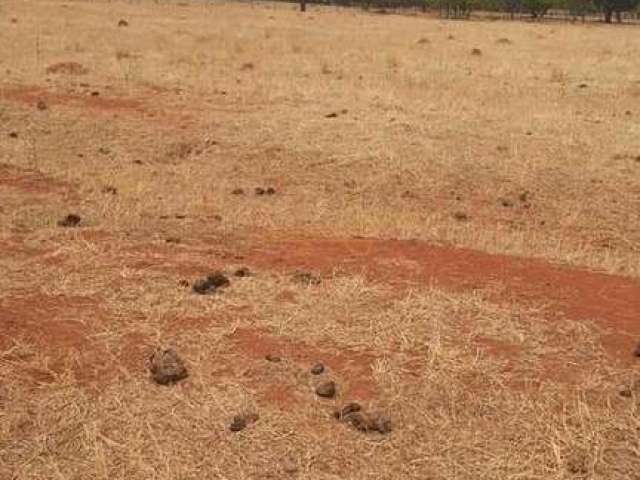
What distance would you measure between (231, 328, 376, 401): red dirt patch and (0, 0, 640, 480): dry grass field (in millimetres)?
14

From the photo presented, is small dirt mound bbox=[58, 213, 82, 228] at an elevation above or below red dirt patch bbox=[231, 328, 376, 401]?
above

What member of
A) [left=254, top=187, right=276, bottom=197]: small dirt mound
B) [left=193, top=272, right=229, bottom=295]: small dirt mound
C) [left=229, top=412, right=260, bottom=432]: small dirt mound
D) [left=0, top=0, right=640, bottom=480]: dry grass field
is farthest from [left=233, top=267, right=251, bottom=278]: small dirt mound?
[left=254, top=187, right=276, bottom=197]: small dirt mound

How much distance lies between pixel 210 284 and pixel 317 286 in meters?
0.71

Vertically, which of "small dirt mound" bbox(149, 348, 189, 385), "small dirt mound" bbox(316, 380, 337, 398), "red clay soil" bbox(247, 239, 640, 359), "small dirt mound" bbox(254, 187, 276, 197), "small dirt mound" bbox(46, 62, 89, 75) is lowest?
"small dirt mound" bbox(316, 380, 337, 398)

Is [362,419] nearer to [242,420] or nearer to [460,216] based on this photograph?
[242,420]

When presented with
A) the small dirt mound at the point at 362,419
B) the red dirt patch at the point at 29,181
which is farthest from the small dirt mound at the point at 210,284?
the red dirt patch at the point at 29,181

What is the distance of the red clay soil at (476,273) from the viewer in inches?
214

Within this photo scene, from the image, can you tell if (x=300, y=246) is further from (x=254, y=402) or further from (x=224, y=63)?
(x=224, y=63)

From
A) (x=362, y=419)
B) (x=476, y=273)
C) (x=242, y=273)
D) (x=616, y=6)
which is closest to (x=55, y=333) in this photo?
(x=242, y=273)

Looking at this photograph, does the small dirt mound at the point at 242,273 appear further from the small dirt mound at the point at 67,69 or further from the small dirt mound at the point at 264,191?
the small dirt mound at the point at 67,69

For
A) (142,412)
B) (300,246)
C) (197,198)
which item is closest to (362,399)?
(142,412)

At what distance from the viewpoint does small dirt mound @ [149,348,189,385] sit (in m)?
4.40

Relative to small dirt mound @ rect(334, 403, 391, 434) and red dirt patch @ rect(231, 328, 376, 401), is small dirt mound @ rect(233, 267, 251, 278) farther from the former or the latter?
small dirt mound @ rect(334, 403, 391, 434)

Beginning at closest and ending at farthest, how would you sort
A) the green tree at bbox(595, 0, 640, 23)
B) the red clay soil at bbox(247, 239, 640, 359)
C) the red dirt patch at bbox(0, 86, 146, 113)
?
the red clay soil at bbox(247, 239, 640, 359)
the red dirt patch at bbox(0, 86, 146, 113)
the green tree at bbox(595, 0, 640, 23)
